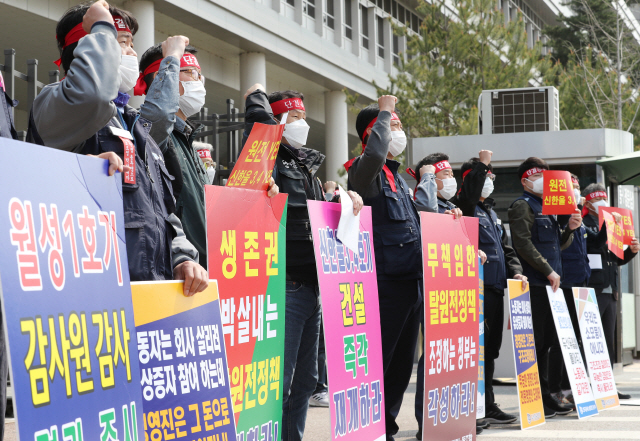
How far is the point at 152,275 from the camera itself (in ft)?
8.78

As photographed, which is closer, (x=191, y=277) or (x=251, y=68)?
(x=191, y=277)

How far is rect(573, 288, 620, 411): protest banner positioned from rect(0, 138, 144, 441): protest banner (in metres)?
5.29

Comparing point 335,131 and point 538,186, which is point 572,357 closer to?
point 538,186

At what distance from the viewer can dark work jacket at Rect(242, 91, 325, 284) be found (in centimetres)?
393

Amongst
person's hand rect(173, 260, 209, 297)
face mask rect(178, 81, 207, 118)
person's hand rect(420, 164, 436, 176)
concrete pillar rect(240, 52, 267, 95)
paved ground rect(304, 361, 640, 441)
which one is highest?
concrete pillar rect(240, 52, 267, 95)

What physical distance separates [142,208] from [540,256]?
444 centimetres

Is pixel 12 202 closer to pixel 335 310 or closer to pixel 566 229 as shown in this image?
pixel 335 310

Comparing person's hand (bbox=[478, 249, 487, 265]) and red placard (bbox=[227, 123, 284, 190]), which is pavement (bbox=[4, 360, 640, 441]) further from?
red placard (bbox=[227, 123, 284, 190])

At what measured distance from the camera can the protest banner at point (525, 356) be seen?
5770mm

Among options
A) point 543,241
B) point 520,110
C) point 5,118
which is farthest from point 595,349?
point 5,118

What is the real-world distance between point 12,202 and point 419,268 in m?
3.03

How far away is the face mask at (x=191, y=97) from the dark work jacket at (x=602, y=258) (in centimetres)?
528

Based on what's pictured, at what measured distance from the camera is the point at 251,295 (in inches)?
132

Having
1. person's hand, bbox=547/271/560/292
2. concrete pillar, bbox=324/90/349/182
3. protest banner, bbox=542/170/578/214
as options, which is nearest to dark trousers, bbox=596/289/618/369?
person's hand, bbox=547/271/560/292
